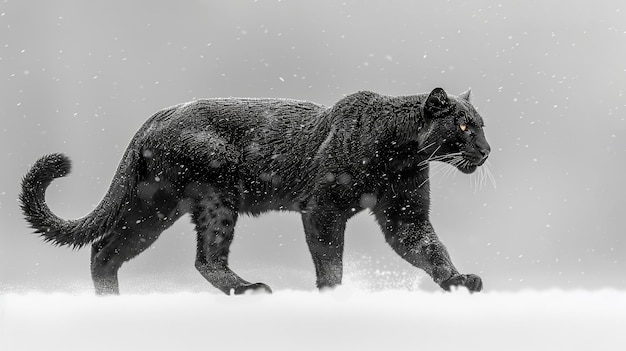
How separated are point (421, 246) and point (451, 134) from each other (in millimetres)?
842

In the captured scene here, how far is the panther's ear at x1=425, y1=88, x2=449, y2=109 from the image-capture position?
6.02 meters

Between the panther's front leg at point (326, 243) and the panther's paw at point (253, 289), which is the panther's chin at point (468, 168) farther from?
the panther's paw at point (253, 289)

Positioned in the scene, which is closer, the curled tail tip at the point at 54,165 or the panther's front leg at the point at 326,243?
the panther's front leg at the point at 326,243

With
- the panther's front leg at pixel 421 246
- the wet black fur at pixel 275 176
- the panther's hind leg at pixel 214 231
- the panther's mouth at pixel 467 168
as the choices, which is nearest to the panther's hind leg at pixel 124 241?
the wet black fur at pixel 275 176

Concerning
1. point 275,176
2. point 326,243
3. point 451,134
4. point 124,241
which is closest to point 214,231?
point 275,176

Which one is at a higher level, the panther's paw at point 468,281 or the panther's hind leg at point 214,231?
the panther's hind leg at point 214,231

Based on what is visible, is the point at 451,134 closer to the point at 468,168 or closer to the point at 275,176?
the point at 468,168

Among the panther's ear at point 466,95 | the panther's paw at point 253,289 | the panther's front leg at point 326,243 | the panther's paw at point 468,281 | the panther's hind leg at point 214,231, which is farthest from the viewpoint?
the panther's ear at point 466,95

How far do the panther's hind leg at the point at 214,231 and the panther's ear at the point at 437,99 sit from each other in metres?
1.57

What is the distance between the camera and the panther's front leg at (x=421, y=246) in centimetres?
593

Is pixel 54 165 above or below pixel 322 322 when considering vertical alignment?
above

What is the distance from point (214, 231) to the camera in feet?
19.9

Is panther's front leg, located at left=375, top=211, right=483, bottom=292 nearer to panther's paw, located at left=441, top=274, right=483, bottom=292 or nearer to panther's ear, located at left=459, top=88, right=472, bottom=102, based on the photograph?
panther's paw, located at left=441, top=274, right=483, bottom=292

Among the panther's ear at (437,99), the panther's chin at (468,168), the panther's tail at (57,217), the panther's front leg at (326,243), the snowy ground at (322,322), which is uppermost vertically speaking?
the panther's ear at (437,99)
